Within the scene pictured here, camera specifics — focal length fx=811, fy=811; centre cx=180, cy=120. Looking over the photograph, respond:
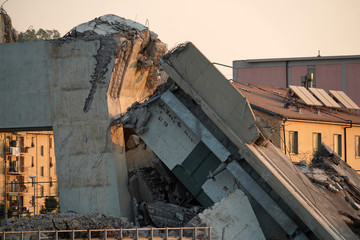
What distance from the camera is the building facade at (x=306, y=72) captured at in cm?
5303

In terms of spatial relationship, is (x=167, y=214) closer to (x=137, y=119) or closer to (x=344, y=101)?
(x=137, y=119)

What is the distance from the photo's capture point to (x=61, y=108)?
25.2 m

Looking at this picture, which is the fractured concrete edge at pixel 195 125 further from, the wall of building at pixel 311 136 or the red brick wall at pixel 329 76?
the red brick wall at pixel 329 76

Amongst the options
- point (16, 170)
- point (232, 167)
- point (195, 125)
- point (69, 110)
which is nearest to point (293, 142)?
point (195, 125)

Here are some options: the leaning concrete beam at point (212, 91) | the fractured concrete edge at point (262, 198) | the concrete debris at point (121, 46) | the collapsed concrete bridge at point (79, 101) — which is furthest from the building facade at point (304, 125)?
the collapsed concrete bridge at point (79, 101)

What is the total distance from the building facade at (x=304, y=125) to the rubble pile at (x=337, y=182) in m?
2.48

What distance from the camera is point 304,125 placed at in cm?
3338

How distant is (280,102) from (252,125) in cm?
1355

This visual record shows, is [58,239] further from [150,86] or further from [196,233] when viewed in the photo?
[150,86]

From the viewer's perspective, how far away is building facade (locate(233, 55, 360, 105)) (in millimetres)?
53031

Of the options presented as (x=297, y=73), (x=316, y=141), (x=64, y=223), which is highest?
(x=297, y=73)

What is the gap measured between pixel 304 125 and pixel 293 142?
118 centimetres

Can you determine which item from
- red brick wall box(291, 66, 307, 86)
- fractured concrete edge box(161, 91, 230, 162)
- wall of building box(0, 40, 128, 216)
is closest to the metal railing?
fractured concrete edge box(161, 91, 230, 162)

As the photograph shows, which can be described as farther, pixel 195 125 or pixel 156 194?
pixel 156 194
